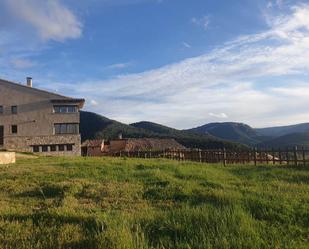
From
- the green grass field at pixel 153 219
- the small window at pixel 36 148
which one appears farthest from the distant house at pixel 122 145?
the green grass field at pixel 153 219

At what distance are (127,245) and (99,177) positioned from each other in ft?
39.0

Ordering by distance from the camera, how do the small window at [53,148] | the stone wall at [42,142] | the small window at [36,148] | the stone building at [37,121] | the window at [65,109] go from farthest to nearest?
the window at [65,109]
the small window at [53,148]
the small window at [36,148]
the stone wall at [42,142]
the stone building at [37,121]

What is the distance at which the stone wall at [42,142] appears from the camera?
51156mm

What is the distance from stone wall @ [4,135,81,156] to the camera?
168 ft

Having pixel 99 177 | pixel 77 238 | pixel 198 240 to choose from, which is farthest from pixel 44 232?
pixel 99 177

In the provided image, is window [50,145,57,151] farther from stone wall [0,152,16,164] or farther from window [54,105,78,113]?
stone wall [0,152,16,164]

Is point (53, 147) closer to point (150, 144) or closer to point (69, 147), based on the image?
point (69, 147)

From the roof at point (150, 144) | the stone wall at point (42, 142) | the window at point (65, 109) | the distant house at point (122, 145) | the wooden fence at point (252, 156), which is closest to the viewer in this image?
the wooden fence at point (252, 156)

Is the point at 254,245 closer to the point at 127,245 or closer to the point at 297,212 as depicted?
the point at 127,245

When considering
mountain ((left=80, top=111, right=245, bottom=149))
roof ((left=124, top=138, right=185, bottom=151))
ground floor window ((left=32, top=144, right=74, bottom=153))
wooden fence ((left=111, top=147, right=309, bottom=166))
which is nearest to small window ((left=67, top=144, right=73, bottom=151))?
ground floor window ((left=32, top=144, right=74, bottom=153))

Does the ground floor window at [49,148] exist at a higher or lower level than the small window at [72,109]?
lower

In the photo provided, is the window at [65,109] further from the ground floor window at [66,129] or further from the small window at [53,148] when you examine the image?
the small window at [53,148]

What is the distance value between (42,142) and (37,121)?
8.54ft

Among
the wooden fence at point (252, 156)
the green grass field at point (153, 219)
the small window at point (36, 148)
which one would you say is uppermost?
the small window at point (36, 148)
